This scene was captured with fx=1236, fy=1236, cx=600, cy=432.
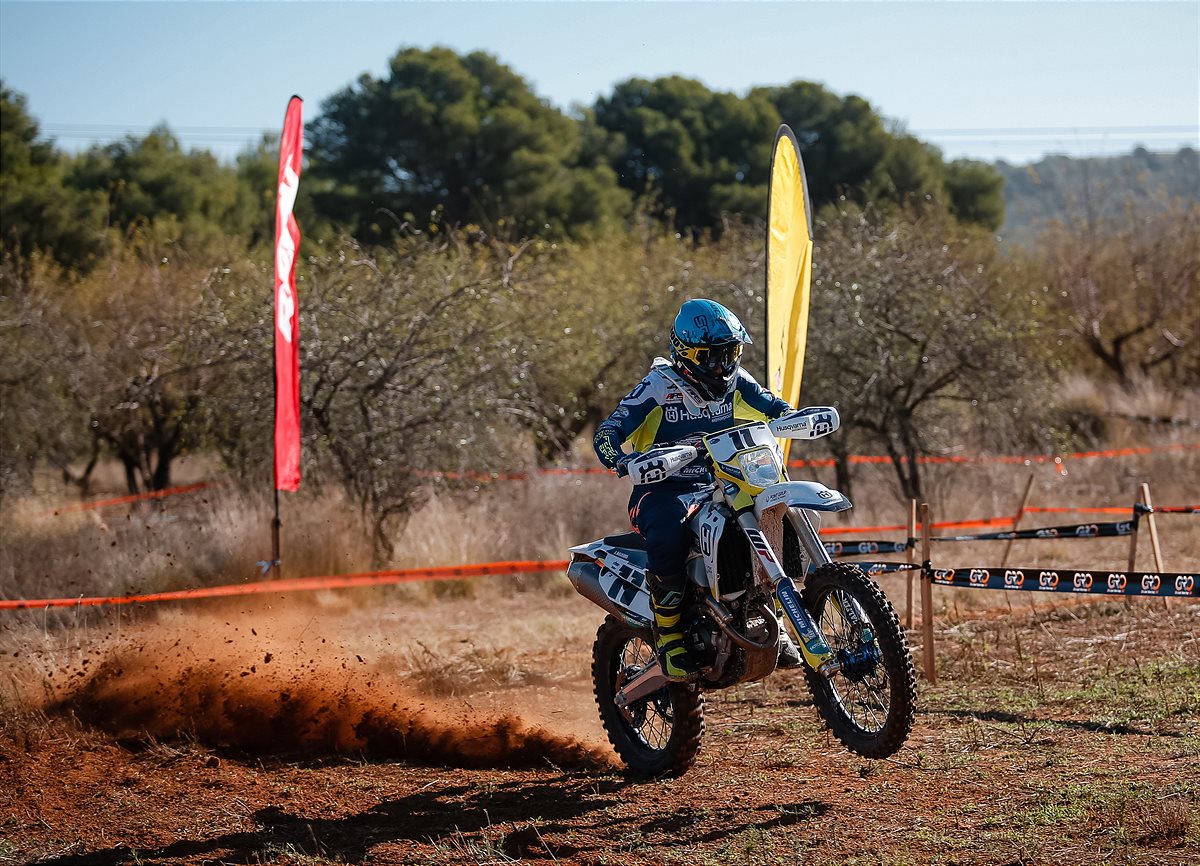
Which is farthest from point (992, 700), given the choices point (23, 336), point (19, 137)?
point (19, 137)

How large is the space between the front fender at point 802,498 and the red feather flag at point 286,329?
6133 millimetres

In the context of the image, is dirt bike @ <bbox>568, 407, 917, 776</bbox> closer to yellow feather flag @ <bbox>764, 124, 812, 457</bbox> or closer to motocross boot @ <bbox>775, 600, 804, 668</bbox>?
motocross boot @ <bbox>775, 600, 804, 668</bbox>

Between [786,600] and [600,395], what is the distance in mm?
15511

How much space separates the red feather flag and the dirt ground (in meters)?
1.60

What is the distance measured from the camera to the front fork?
198 inches

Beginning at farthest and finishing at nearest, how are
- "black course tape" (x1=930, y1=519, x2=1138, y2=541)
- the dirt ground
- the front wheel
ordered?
"black course tape" (x1=930, y1=519, x2=1138, y2=541) < the front wheel < the dirt ground

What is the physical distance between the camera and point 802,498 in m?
5.10

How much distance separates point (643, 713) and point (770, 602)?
1174 mm

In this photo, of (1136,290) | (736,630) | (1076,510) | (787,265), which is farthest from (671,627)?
(1136,290)

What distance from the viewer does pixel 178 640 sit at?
759 cm

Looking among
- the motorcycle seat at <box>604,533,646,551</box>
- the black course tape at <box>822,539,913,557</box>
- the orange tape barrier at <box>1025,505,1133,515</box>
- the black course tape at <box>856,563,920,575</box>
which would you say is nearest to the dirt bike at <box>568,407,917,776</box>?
the motorcycle seat at <box>604,533,646,551</box>

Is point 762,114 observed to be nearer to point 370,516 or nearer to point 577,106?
point 577,106

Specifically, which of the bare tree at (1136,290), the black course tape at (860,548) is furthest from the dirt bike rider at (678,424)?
the bare tree at (1136,290)

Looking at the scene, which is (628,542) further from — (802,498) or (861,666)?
(861,666)
